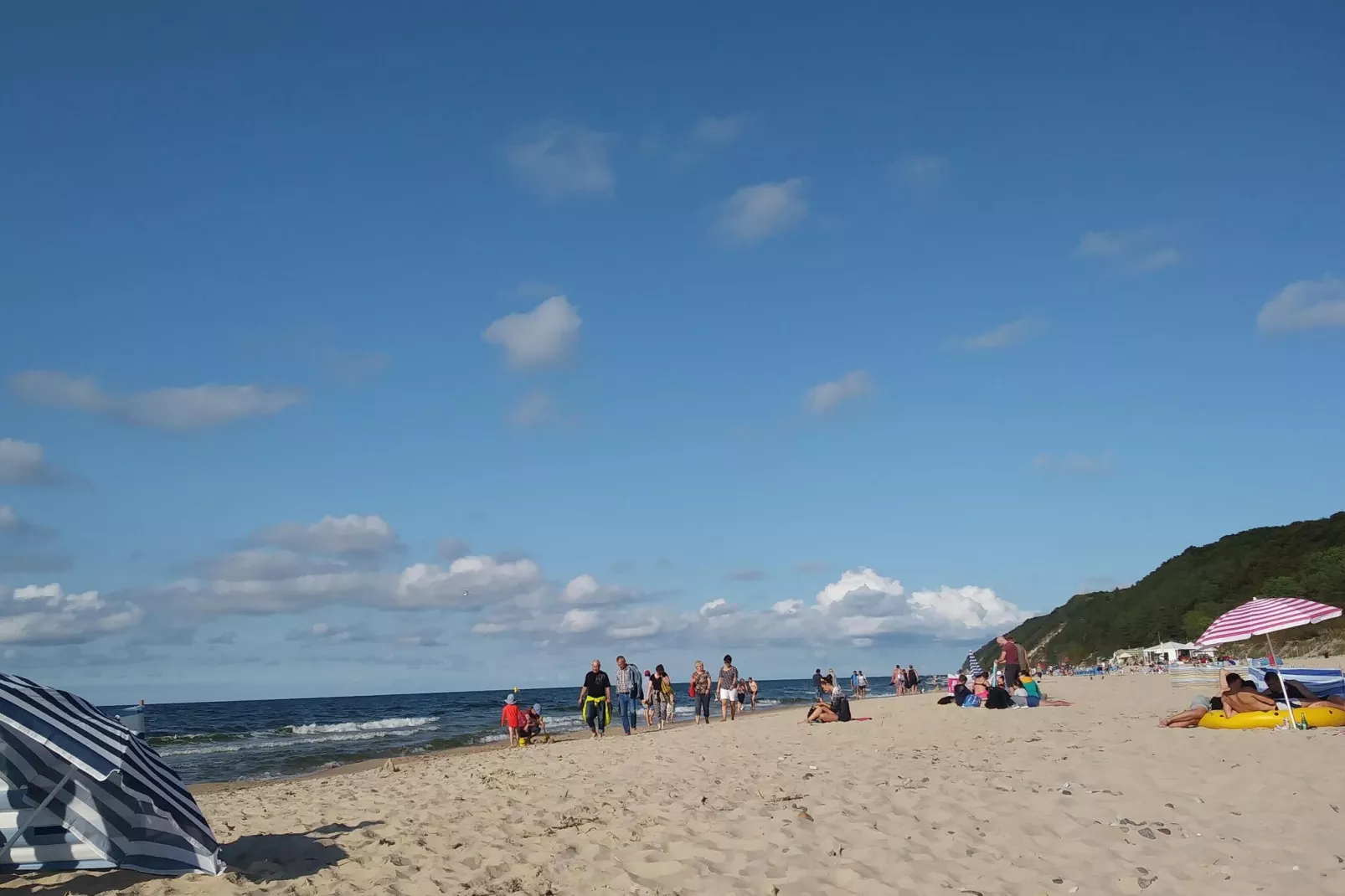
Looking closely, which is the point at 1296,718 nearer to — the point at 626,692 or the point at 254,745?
the point at 626,692

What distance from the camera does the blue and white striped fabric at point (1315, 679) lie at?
12727mm

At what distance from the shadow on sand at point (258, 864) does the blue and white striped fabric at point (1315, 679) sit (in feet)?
41.9

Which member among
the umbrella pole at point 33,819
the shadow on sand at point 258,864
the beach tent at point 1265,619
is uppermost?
the beach tent at point 1265,619

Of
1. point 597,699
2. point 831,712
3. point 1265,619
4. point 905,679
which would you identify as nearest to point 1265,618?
point 1265,619

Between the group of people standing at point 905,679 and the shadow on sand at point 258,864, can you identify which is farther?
the group of people standing at point 905,679

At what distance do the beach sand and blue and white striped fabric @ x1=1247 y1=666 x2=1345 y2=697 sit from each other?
190 cm

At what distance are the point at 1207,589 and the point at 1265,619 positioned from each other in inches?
2830

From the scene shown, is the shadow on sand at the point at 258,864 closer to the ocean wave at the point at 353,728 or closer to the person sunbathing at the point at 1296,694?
the person sunbathing at the point at 1296,694

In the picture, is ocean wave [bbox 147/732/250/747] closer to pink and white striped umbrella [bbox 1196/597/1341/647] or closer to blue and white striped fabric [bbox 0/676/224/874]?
blue and white striped fabric [bbox 0/676/224/874]

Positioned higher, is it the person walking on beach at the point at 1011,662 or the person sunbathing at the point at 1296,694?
the person walking on beach at the point at 1011,662

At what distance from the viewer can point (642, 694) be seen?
22047mm

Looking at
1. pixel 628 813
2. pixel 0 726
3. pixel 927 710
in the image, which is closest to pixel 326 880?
pixel 0 726

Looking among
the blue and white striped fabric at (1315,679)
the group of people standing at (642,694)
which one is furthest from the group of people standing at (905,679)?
the blue and white striped fabric at (1315,679)

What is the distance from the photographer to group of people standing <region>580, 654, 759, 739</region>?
1880 cm
